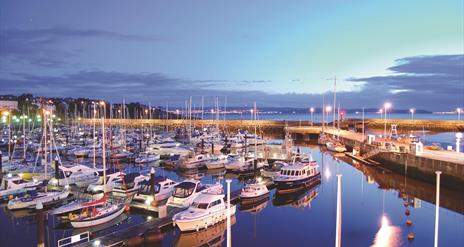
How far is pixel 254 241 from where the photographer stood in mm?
20547

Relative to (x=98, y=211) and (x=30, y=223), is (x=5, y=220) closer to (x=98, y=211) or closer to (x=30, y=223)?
(x=30, y=223)

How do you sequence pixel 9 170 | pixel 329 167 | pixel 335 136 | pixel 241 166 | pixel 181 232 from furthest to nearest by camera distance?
pixel 335 136, pixel 329 167, pixel 241 166, pixel 9 170, pixel 181 232

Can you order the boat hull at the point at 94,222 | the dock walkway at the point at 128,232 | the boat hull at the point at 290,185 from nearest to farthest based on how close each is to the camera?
the dock walkway at the point at 128,232 < the boat hull at the point at 94,222 < the boat hull at the point at 290,185

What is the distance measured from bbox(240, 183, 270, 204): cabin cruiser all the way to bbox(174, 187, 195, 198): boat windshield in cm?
429

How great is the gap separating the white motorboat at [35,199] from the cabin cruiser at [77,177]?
3389 mm

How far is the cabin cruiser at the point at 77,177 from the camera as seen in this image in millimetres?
31031

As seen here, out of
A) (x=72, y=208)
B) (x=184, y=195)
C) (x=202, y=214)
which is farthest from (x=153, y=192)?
(x=202, y=214)

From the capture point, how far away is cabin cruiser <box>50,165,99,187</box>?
31.0 m

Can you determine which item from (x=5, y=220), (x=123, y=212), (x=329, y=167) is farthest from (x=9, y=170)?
(x=329, y=167)

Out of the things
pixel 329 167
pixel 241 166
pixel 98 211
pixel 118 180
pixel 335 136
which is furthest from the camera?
pixel 335 136

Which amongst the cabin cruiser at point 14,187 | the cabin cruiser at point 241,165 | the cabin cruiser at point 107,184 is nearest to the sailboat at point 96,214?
the cabin cruiser at point 107,184

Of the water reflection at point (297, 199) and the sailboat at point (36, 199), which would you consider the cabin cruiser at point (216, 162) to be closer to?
the water reflection at point (297, 199)

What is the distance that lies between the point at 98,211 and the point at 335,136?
53.7 meters

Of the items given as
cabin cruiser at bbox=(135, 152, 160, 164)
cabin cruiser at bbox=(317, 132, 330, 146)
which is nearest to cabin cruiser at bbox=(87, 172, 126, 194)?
cabin cruiser at bbox=(135, 152, 160, 164)
